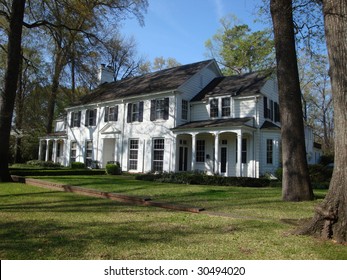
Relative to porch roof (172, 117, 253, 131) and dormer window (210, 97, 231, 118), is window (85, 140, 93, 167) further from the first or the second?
dormer window (210, 97, 231, 118)

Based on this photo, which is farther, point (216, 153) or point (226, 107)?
point (226, 107)

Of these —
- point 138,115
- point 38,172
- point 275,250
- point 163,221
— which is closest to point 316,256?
point 275,250

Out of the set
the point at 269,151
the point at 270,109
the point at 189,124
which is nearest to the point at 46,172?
the point at 189,124

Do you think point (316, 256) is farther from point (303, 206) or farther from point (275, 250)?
point (303, 206)

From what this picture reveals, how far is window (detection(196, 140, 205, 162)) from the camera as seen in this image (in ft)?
76.2

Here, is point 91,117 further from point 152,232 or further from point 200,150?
point 152,232

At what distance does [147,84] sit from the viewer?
88.1 feet

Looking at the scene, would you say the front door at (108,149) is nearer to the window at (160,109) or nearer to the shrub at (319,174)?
the window at (160,109)

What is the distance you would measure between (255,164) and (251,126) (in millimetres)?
2521

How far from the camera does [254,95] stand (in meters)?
20.7

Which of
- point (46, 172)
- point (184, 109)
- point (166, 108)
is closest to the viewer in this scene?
point (46, 172)

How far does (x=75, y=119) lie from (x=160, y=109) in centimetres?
1214

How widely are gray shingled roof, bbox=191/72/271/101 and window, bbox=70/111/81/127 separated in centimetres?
1337

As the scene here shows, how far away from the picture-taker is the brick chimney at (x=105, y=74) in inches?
1358
